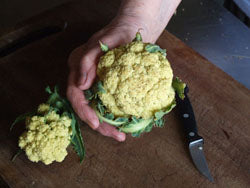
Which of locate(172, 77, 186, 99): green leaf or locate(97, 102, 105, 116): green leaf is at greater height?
locate(172, 77, 186, 99): green leaf

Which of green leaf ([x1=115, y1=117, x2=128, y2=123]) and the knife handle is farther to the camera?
the knife handle

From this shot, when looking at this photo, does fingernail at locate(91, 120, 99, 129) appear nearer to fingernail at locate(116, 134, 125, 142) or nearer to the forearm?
fingernail at locate(116, 134, 125, 142)

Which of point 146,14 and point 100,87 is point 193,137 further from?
point 146,14

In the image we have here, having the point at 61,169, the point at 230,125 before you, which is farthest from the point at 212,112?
the point at 61,169

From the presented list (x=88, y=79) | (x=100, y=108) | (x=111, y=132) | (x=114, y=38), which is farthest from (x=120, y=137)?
(x=114, y=38)

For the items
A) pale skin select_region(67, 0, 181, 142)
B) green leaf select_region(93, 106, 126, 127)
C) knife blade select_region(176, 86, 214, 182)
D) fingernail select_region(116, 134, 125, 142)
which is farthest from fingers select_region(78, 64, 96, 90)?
knife blade select_region(176, 86, 214, 182)

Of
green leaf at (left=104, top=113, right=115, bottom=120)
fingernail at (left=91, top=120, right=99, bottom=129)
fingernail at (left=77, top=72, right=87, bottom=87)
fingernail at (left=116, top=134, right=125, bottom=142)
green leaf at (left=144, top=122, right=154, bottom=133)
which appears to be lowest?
fingernail at (left=116, top=134, right=125, bottom=142)

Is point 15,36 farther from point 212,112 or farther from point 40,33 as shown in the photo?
point 212,112
